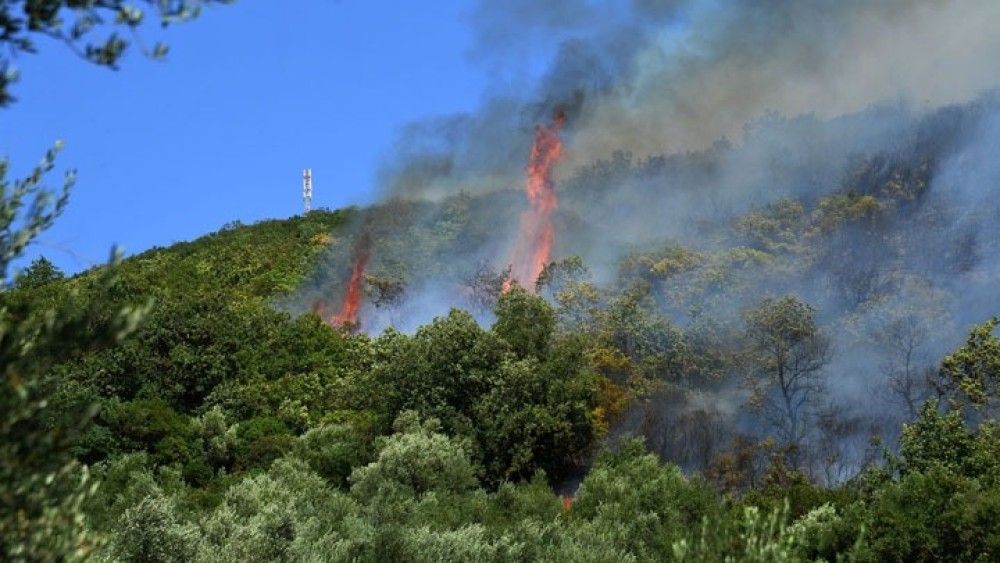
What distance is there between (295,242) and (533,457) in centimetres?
7424

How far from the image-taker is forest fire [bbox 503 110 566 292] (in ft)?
417

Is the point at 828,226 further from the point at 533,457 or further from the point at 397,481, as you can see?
the point at 397,481

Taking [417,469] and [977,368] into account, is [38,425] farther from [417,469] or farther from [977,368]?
[977,368]

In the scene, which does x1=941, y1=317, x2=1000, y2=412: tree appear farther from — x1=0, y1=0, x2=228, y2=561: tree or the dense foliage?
x1=0, y1=0, x2=228, y2=561: tree

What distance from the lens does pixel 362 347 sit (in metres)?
92.9

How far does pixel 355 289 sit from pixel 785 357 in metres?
49.9

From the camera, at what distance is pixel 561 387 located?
73938 millimetres

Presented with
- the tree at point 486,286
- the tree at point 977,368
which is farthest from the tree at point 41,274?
the tree at point 977,368

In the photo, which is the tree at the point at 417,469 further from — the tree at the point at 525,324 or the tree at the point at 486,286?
the tree at the point at 486,286

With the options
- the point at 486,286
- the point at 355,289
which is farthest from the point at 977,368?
the point at 355,289

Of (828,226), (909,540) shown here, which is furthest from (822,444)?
(828,226)

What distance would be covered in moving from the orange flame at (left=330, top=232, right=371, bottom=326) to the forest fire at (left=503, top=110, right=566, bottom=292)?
15256 millimetres

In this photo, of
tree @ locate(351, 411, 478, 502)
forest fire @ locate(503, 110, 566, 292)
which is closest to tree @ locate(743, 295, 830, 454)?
tree @ locate(351, 411, 478, 502)

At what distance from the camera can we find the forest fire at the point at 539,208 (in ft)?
417
